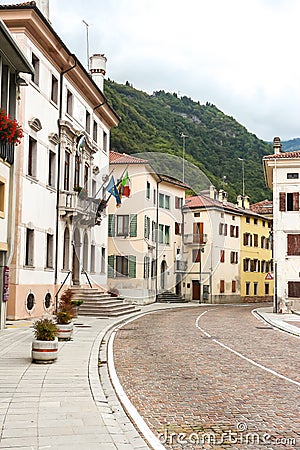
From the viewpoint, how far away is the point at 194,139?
93188 millimetres

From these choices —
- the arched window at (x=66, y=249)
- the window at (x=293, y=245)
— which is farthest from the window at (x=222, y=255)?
the arched window at (x=66, y=249)

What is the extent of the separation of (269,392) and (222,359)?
13.6 ft

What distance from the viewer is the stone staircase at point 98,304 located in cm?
2873

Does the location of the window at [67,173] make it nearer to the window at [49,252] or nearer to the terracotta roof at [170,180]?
the window at [49,252]

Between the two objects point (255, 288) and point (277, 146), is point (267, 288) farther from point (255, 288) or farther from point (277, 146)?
point (277, 146)

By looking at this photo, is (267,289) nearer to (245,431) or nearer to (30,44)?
(30,44)

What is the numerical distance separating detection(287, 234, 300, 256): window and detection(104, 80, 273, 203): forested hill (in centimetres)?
3269

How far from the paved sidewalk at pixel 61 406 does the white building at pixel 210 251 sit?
43076 millimetres

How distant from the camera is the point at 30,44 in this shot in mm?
24062

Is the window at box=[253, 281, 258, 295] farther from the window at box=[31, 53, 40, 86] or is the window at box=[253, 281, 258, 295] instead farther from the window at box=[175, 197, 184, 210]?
the window at box=[31, 53, 40, 86]

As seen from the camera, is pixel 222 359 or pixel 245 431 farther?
pixel 222 359

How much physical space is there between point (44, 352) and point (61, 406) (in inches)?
160

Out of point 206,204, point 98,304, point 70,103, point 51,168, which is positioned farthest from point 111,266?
point 51,168

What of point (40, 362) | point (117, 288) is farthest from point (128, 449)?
point (117, 288)
